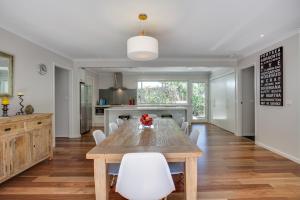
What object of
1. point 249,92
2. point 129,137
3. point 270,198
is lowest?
point 270,198

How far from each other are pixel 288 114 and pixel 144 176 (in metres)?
3.66

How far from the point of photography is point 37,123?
3.62m

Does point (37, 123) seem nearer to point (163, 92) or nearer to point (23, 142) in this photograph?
point (23, 142)

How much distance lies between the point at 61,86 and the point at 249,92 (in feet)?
19.1

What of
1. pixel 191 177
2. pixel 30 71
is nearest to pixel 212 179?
pixel 191 177

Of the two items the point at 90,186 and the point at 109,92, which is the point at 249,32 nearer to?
the point at 90,186

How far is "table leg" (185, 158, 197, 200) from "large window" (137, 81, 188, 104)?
7640mm

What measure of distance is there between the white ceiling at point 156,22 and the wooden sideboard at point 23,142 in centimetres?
154

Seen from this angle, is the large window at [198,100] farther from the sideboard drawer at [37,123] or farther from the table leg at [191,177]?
the table leg at [191,177]

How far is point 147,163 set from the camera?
5.20 ft

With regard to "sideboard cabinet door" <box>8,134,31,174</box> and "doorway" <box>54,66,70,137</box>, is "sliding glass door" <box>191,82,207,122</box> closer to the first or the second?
"doorway" <box>54,66,70,137</box>

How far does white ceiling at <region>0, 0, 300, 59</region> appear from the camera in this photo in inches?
103

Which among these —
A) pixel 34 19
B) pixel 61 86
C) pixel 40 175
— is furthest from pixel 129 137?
pixel 61 86

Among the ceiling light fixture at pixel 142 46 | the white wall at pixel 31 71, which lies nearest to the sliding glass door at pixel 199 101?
the white wall at pixel 31 71
